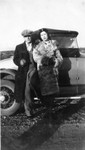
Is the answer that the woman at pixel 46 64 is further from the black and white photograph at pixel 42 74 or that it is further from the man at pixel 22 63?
Result: the man at pixel 22 63

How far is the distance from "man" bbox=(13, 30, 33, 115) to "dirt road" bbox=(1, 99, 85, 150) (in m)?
0.42

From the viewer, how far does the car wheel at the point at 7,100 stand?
6062mm

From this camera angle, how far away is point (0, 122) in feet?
18.9

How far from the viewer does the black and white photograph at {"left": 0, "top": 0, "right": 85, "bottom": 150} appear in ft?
16.3

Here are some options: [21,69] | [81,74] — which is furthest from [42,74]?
[81,74]

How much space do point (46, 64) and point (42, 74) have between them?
18 cm

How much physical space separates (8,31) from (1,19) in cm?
21

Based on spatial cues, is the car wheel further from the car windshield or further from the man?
the car windshield

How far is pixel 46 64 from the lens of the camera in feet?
18.9

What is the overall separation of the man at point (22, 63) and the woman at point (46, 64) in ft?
0.54

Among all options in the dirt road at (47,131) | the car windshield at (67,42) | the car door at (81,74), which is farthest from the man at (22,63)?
the car door at (81,74)

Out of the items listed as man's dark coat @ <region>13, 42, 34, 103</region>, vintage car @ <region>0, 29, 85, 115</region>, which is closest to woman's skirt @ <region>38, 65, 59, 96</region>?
man's dark coat @ <region>13, 42, 34, 103</region>

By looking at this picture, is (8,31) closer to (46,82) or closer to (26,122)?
(46,82)

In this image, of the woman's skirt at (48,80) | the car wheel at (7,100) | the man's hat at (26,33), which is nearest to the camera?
the man's hat at (26,33)
